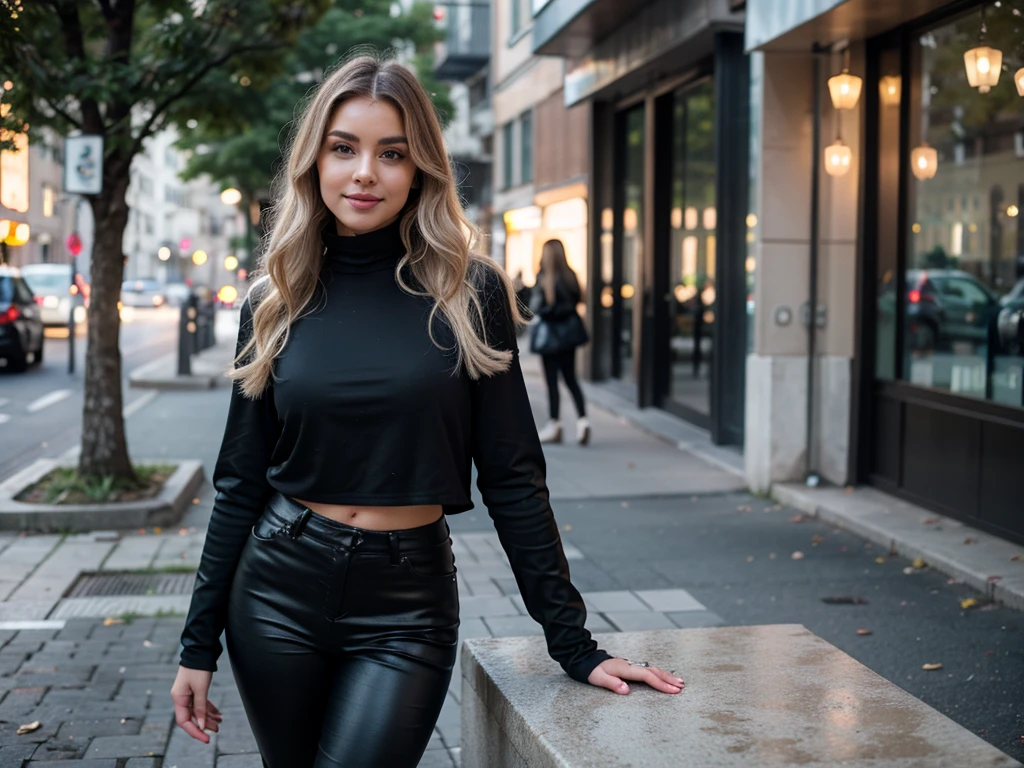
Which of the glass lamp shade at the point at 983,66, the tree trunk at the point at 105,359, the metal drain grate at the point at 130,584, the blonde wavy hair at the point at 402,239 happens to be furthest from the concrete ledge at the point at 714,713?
the tree trunk at the point at 105,359

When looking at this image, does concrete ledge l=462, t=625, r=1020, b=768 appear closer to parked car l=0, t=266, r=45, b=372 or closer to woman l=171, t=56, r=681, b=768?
woman l=171, t=56, r=681, b=768

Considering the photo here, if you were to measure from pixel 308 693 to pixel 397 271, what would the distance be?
86 centimetres

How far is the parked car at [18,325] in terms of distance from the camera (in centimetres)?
2017

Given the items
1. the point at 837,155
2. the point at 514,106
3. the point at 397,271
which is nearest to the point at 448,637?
the point at 397,271

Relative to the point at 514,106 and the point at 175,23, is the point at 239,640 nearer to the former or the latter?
the point at 175,23

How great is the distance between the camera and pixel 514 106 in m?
24.0

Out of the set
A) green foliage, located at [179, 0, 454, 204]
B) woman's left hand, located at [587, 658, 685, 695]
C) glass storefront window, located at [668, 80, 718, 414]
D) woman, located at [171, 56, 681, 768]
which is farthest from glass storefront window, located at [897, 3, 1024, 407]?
green foliage, located at [179, 0, 454, 204]

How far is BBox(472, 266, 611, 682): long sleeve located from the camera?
2.60m

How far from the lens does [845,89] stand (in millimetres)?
8531

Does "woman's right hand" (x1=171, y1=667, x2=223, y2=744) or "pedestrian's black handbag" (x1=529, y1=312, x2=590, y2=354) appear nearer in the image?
"woman's right hand" (x1=171, y1=667, x2=223, y2=744)

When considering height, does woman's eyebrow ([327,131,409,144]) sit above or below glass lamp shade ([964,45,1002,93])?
below

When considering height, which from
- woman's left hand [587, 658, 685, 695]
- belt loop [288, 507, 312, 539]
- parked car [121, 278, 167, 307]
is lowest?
woman's left hand [587, 658, 685, 695]

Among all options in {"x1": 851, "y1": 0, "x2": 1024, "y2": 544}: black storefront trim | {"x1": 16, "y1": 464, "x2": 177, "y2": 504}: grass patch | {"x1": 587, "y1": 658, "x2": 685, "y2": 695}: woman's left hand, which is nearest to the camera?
{"x1": 587, "y1": 658, "x2": 685, "y2": 695}: woman's left hand

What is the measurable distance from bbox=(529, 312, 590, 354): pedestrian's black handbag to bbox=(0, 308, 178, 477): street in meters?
4.61
